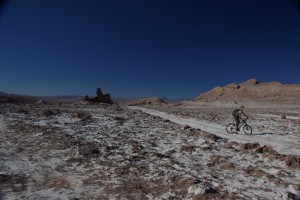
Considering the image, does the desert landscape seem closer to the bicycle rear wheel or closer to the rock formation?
the bicycle rear wheel

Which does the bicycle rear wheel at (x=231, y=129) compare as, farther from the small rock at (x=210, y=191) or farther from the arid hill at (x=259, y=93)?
the arid hill at (x=259, y=93)

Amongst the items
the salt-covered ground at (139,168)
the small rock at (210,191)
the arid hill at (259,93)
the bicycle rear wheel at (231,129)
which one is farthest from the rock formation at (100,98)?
the small rock at (210,191)

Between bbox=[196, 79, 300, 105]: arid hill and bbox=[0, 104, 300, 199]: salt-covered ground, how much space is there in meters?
81.7

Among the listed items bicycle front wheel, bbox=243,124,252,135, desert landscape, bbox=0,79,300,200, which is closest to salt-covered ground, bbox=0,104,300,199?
desert landscape, bbox=0,79,300,200

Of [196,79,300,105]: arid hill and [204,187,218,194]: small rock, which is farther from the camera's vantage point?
[196,79,300,105]: arid hill

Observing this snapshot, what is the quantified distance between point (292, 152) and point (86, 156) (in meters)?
9.64

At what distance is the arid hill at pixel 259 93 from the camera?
97.2 metres

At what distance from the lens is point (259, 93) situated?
105 meters

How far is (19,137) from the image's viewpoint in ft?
58.8

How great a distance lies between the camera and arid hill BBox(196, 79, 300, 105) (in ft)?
319

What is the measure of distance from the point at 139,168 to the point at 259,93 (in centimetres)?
9991

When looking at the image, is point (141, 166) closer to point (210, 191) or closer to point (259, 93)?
point (210, 191)

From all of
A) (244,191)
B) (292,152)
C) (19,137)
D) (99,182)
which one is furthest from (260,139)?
(19,137)

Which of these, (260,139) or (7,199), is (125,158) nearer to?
(7,199)
